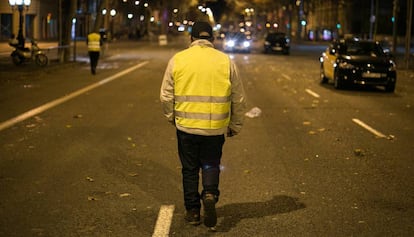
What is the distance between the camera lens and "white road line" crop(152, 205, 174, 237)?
6.10m

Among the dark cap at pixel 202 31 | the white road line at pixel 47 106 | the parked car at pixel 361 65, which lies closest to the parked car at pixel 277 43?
the white road line at pixel 47 106

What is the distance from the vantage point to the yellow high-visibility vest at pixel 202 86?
604 centimetres

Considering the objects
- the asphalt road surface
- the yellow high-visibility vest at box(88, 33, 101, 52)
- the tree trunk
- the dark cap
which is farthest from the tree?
the dark cap

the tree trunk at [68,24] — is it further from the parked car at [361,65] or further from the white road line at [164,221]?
the white road line at [164,221]

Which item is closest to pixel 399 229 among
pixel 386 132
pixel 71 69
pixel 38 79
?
pixel 386 132

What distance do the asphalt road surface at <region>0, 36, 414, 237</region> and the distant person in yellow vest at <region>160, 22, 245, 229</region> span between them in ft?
1.75

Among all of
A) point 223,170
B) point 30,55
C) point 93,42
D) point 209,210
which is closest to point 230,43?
point 30,55

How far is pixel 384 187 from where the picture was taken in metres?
8.06

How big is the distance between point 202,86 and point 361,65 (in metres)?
15.6

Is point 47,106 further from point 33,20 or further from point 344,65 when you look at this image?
point 33,20

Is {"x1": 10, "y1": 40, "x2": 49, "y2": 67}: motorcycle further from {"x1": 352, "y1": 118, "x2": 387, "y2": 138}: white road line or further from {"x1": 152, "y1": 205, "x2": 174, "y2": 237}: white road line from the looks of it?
{"x1": 152, "y1": 205, "x2": 174, "y2": 237}: white road line

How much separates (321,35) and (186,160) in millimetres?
91505

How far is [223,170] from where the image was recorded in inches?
354

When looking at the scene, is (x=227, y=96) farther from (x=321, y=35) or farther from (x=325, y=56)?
(x=321, y=35)
